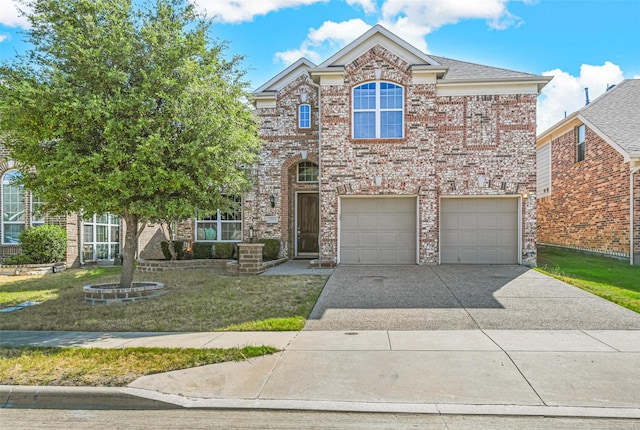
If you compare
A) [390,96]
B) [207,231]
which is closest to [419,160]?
[390,96]

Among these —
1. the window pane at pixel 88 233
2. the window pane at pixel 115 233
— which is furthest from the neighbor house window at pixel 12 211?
the window pane at pixel 115 233

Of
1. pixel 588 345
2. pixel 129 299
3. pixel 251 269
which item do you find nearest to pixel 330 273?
pixel 251 269

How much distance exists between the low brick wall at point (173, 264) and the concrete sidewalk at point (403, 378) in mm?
8518

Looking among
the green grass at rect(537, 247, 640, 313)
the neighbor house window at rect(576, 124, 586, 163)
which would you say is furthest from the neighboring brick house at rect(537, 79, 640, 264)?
the green grass at rect(537, 247, 640, 313)

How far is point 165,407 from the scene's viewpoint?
4.83 m

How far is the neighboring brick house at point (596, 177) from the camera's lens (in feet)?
51.6

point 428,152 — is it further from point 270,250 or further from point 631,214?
point 631,214

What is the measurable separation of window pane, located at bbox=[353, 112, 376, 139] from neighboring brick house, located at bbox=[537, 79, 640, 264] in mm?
8551

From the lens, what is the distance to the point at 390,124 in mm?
15281

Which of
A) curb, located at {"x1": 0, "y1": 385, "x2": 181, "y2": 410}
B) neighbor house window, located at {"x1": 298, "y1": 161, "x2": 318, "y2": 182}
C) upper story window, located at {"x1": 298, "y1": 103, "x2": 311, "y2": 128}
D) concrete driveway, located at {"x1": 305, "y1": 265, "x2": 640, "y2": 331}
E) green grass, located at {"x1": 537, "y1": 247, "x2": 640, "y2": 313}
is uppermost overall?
upper story window, located at {"x1": 298, "y1": 103, "x2": 311, "y2": 128}

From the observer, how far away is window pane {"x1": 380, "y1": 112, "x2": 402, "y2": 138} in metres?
15.2

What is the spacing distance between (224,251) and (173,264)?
2147 mm

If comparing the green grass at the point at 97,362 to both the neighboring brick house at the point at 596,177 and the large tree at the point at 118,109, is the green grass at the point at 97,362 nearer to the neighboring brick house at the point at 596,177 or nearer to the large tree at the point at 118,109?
the large tree at the point at 118,109

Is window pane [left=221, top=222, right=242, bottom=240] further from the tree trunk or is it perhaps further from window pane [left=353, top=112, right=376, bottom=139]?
the tree trunk
